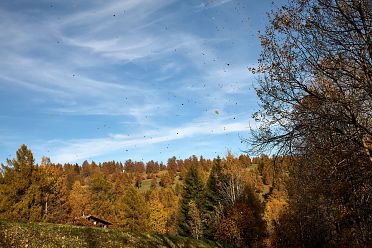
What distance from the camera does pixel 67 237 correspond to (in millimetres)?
17219

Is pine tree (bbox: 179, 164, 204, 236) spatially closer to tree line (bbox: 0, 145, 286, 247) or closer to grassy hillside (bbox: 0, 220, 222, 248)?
tree line (bbox: 0, 145, 286, 247)

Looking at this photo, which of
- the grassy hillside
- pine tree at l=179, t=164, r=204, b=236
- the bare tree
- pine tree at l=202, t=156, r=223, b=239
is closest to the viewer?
the bare tree

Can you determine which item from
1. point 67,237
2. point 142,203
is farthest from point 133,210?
point 67,237

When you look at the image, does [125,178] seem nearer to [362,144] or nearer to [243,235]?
[243,235]

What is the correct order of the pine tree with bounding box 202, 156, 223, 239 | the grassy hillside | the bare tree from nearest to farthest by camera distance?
the bare tree
the grassy hillside
the pine tree with bounding box 202, 156, 223, 239

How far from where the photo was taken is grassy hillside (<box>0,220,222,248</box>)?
48.8ft

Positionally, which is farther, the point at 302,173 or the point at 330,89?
the point at 302,173

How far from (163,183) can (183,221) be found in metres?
99.2

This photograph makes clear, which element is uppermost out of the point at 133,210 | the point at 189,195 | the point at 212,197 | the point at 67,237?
the point at 189,195

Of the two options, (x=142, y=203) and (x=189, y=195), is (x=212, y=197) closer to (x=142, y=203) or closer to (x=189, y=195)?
(x=189, y=195)

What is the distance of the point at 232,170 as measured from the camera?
5416 centimetres

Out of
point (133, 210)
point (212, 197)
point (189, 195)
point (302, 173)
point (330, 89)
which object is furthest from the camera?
point (189, 195)

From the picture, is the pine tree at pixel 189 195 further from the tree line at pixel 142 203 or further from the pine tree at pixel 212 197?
the pine tree at pixel 212 197

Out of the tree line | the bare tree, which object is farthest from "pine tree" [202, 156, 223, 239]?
the bare tree
